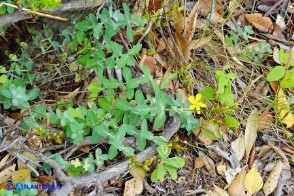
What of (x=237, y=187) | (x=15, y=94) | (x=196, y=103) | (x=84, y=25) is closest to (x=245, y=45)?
(x=196, y=103)

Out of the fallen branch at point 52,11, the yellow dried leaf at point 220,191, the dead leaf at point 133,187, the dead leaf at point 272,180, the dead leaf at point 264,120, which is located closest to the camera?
the fallen branch at point 52,11

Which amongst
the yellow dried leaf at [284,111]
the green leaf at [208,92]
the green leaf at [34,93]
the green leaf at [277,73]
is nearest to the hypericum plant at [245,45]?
the green leaf at [277,73]

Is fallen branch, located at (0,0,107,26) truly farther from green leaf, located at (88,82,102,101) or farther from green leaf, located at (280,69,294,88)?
green leaf, located at (280,69,294,88)

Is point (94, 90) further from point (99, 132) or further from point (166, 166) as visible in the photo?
point (166, 166)

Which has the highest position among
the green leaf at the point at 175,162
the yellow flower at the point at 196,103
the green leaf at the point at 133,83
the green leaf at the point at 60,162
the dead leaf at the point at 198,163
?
the green leaf at the point at 133,83

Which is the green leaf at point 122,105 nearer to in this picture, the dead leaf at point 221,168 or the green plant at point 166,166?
the green plant at point 166,166

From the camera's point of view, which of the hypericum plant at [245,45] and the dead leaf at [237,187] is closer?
the dead leaf at [237,187]

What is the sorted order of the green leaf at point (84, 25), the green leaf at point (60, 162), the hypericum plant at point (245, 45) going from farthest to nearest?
the hypericum plant at point (245, 45), the green leaf at point (84, 25), the green leaf at point (60, 162)
